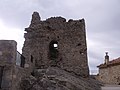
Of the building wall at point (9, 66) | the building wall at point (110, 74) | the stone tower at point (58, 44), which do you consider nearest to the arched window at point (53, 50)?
the stone tower at point (58, 44)

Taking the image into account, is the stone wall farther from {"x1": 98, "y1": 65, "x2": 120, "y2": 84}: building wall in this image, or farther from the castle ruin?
{"x1": 98, "y1": 65, "x2": 120, "y2": 84}: building wall

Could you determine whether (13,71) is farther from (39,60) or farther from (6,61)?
(39,60)

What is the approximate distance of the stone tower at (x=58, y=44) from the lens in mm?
13430

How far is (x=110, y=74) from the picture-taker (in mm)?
29094

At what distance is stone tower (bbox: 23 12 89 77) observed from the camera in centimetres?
1343

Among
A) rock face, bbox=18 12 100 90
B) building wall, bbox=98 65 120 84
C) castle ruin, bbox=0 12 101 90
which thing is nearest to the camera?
castle ruin, bbox=0 12 101 90

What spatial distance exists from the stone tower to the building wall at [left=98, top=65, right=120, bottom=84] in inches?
613

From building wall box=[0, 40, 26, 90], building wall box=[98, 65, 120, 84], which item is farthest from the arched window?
building wall box=[98, 65, 120, 84]

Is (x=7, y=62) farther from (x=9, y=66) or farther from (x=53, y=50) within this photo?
(x=53, y=50)

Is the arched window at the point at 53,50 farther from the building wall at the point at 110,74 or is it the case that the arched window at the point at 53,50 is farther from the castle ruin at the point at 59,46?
the building wall at the point at 110,74

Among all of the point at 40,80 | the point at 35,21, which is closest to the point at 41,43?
the point at 35,21

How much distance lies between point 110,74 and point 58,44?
17895mm

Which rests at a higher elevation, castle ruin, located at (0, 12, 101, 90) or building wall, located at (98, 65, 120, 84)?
castle ruin, located at (0, 12, 101, 90)

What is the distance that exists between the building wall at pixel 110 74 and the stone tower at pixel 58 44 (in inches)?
613
